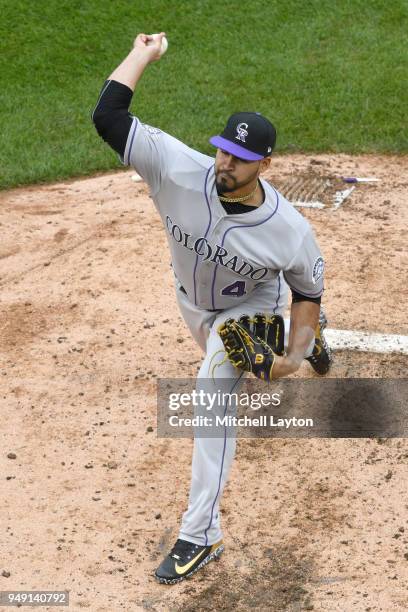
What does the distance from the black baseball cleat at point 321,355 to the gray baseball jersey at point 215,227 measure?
1.23 meters

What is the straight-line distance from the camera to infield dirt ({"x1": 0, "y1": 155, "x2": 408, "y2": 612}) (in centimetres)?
487

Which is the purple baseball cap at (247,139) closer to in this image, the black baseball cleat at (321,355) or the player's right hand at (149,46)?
the player's right hand at (149,46)

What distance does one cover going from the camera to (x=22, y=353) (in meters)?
6.93

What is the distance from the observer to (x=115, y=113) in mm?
4824

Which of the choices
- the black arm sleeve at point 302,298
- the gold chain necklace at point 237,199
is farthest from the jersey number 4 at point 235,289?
the gold chain necklace at point 237,199

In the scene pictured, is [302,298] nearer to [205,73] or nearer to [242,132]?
[242,132]

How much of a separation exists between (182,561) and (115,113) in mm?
2272

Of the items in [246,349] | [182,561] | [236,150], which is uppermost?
[236,150]

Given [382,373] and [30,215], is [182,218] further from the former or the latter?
[30,215]
